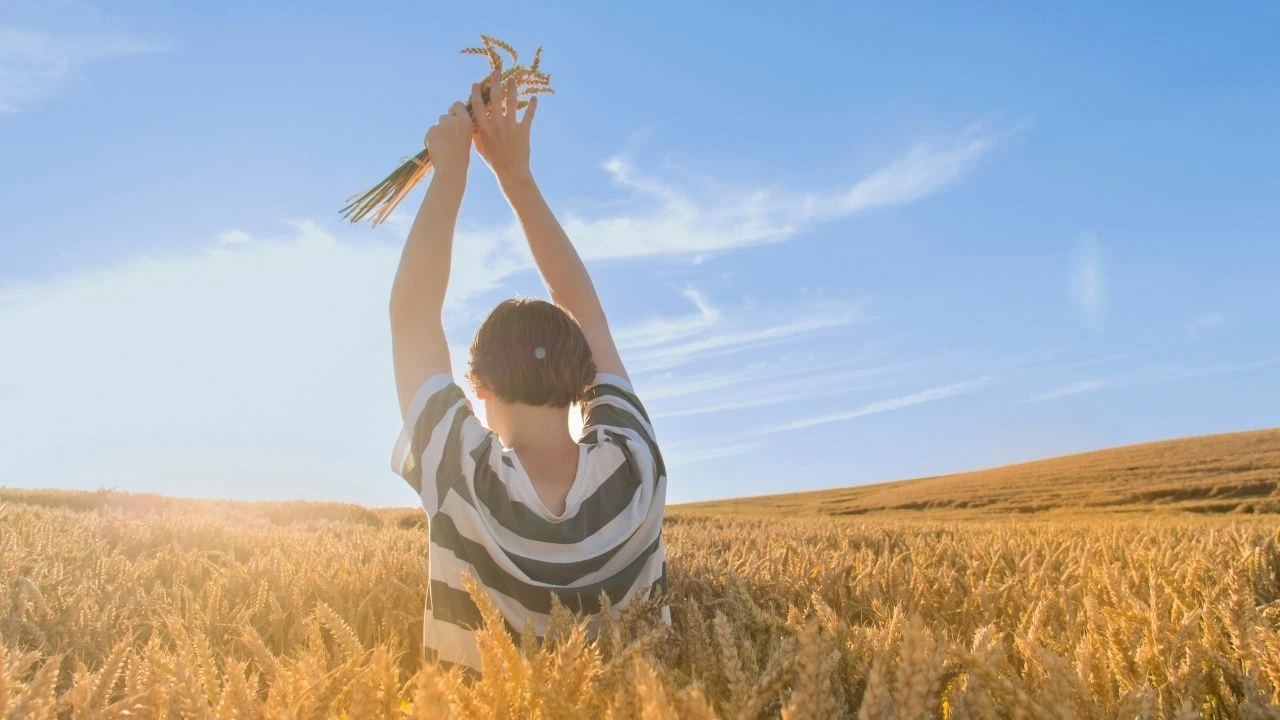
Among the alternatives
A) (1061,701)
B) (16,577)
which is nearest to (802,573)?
(1061,701)

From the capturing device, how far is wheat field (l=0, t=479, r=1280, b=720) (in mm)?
1330

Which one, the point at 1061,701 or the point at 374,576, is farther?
the point at 374,576

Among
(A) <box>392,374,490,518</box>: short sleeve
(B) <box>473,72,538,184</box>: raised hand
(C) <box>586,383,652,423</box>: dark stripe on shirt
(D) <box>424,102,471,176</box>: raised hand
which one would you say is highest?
(B) <box>473,72,538,184</box>: raised hand

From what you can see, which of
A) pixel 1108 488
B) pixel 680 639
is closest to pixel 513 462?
pixel 680 639

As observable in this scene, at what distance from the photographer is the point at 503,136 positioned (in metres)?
3.57

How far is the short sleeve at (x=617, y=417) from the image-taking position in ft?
9.44

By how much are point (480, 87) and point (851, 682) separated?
2.85 m

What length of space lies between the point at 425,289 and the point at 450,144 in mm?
688

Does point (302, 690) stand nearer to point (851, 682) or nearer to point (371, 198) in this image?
point (851, 682)

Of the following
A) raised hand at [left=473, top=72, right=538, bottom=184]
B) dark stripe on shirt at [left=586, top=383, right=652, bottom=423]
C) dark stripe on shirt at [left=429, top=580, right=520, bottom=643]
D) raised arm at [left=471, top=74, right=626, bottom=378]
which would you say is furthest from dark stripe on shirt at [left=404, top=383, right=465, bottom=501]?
raised hand at [left=473, top=72, right=538, bottom=184]

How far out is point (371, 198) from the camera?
4.41m

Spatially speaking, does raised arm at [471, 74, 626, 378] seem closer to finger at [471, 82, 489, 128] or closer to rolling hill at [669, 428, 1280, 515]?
finger at [471, 82, 489, 128]

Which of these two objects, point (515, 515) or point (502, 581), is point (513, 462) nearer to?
point (515, 515)

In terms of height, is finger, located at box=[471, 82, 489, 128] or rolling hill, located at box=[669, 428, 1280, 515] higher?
finger, located at box=[471, 82, 489, 128]
